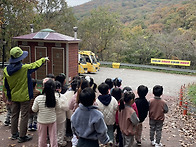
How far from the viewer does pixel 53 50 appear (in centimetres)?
1127

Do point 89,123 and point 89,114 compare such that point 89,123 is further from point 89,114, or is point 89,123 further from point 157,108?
point 157,108

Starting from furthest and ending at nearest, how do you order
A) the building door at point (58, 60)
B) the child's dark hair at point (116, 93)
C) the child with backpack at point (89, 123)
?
1. the building door at point (58, 60)
2. the child's dark hair at point (116, 93)
3. the child with backpack at point (89, 123)

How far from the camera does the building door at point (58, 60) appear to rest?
1112 centimetres

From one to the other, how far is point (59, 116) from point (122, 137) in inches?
57.5

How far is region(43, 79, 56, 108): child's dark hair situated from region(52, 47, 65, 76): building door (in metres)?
6.95

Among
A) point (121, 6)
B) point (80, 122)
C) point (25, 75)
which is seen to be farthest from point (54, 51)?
point (121, 6)

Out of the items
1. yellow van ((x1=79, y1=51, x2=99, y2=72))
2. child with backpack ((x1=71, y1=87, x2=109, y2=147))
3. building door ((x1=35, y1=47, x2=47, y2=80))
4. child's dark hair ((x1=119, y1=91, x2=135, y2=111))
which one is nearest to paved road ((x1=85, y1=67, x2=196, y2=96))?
yellow van ((x1=79, y1=51, x2=99, y2=72))

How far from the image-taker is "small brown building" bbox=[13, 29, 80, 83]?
11016 millimetres

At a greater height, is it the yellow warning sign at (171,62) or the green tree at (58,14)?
the green tree at (58,14)

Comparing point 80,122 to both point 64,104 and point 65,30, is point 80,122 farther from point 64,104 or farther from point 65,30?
point 65,30

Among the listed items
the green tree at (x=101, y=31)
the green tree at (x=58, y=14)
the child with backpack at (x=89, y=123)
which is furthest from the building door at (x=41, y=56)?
the green tree at (x=58, y=14)

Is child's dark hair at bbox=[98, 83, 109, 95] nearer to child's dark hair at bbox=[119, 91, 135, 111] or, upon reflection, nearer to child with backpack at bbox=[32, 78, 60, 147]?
child's dark hair at bbox=[119, 91, 135, 111]

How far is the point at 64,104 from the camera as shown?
15.2 ft

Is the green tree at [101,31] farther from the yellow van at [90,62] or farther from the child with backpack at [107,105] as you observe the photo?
the child with backpack at [107,105]
